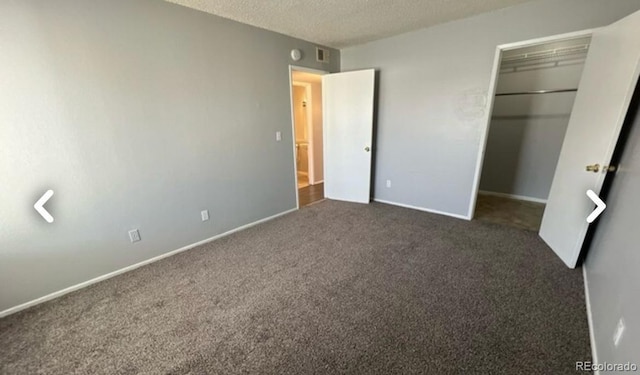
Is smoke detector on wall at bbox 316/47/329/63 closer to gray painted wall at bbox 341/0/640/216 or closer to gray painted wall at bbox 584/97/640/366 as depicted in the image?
gray painted wall at bbox 341/0/640/216

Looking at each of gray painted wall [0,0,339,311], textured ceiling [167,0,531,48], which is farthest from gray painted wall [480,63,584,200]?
gray painted wall [0,0,339,311]

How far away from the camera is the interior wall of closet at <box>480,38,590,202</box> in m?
3.30

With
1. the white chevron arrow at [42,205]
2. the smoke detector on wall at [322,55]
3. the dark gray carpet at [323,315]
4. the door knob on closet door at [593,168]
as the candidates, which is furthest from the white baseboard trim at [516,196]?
the white chevron arrow at [42,205]

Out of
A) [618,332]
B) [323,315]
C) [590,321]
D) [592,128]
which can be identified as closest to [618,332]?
[618,332]

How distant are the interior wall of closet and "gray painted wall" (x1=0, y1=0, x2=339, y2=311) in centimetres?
344

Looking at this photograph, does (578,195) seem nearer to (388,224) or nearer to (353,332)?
(388,224)

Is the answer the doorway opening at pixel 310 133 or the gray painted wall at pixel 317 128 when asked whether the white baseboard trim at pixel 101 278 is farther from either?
the gray painted wall at pixel 317 128

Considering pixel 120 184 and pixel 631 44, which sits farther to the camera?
pixel 120 184

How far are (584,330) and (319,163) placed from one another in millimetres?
4130

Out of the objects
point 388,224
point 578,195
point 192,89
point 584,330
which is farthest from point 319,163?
point 584,330

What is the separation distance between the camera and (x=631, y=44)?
1.68 m

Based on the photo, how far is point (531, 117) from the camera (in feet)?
12.0

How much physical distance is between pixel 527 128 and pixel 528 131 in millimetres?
48

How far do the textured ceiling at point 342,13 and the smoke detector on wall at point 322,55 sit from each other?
39cm
